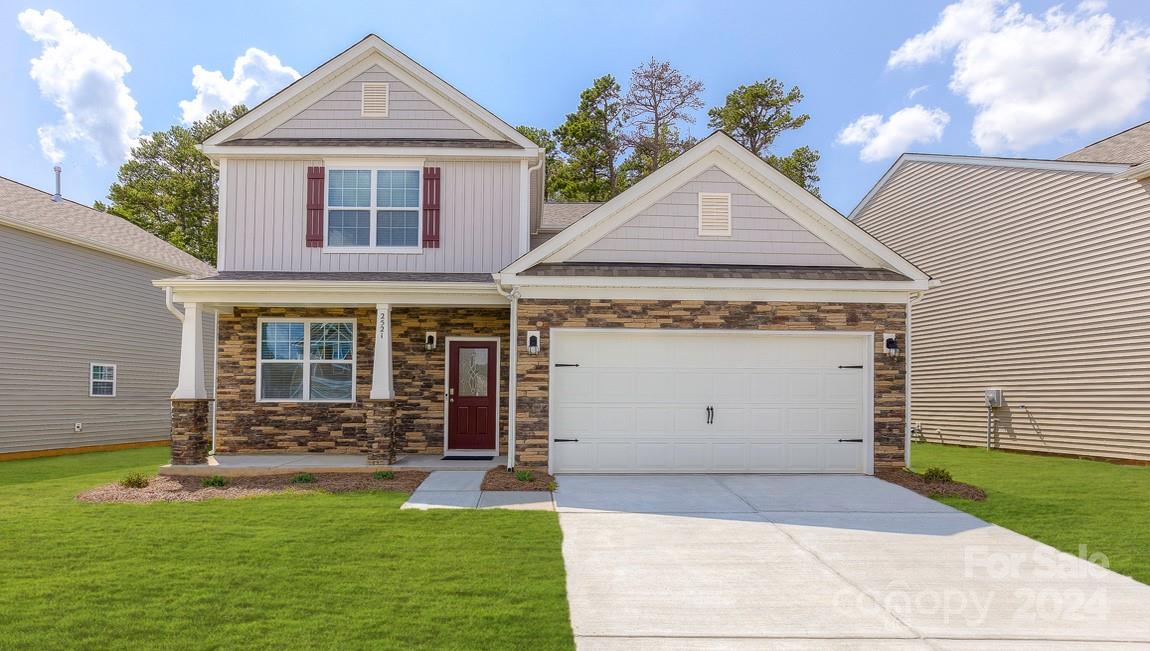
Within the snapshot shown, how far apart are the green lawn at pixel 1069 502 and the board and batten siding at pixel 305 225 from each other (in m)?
8.29

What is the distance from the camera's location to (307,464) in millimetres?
11578

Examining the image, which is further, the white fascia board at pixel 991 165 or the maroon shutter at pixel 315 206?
the white fascia board at pixel 991 165

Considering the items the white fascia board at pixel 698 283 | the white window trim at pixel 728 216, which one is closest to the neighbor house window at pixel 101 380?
the white fascia board at pixel 698 283

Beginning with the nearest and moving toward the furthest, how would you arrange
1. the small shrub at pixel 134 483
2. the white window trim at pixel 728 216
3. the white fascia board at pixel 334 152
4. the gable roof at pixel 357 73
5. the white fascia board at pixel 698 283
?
the small shrub at pixel 134 483
the white fascia board at pixel 698 283
the white window trim at pixel 728 216
the white fascia board at pixel 334 152
the gable roof at pixel 357 73

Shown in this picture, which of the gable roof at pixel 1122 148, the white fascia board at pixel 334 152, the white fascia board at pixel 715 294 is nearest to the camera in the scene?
the white fascia board at pixel 715 294

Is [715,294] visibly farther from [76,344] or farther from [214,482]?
[76,344]

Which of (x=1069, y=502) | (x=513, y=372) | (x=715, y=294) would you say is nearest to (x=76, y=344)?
(x=513, y=372)

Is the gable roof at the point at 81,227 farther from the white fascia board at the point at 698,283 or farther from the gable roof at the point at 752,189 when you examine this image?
the gable roof at the point at 752,189

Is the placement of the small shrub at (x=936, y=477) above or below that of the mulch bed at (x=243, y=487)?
above

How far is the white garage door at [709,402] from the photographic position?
36.4 ft

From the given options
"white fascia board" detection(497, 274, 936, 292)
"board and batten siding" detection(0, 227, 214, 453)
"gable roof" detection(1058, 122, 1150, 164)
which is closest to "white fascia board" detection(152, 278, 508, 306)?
"white fascia board" detection(497, 274, 936, 292)

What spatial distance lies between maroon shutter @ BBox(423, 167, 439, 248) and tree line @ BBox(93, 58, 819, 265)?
17.6 m

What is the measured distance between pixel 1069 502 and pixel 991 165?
33.4ft

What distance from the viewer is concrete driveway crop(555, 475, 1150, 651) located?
508 centimetres
